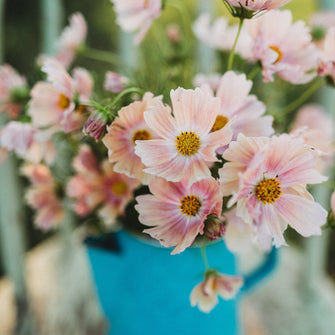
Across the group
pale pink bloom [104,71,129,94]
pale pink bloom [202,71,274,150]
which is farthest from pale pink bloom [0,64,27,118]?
pale pink bloom [202,71,274,150]

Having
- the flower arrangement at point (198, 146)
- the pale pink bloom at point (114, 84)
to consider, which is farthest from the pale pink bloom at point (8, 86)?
the pale pink bloom at point (114, 84)

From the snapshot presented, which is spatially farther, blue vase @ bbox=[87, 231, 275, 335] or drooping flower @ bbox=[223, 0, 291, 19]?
blue vase @ bbox=[87, 231, 275, 335]

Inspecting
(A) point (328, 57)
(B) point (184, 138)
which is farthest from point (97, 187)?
(A) point (328, 57)

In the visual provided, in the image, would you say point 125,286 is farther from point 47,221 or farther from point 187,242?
point 187,242

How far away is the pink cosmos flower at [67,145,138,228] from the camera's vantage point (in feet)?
1.20

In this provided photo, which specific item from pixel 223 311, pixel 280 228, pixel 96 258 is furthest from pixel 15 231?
pixel 280 228

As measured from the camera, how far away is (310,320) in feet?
1.91

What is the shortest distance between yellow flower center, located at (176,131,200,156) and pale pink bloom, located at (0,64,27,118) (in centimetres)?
21

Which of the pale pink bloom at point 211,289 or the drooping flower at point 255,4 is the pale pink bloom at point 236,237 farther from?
the drooping flower at point 255,4

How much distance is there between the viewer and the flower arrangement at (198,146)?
0.26m

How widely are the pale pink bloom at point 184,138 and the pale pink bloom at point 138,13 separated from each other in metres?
0.12

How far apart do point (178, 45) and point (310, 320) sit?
43 centimetres

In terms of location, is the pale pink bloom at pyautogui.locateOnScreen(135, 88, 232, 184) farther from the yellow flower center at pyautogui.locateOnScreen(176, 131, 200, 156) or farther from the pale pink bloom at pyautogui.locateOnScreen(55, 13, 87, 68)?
the pale pink bloom at pyautogui.locateOnScreen(55, 13, 87, 68)

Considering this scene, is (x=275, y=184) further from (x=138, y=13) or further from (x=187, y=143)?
(x=138, y=13)
